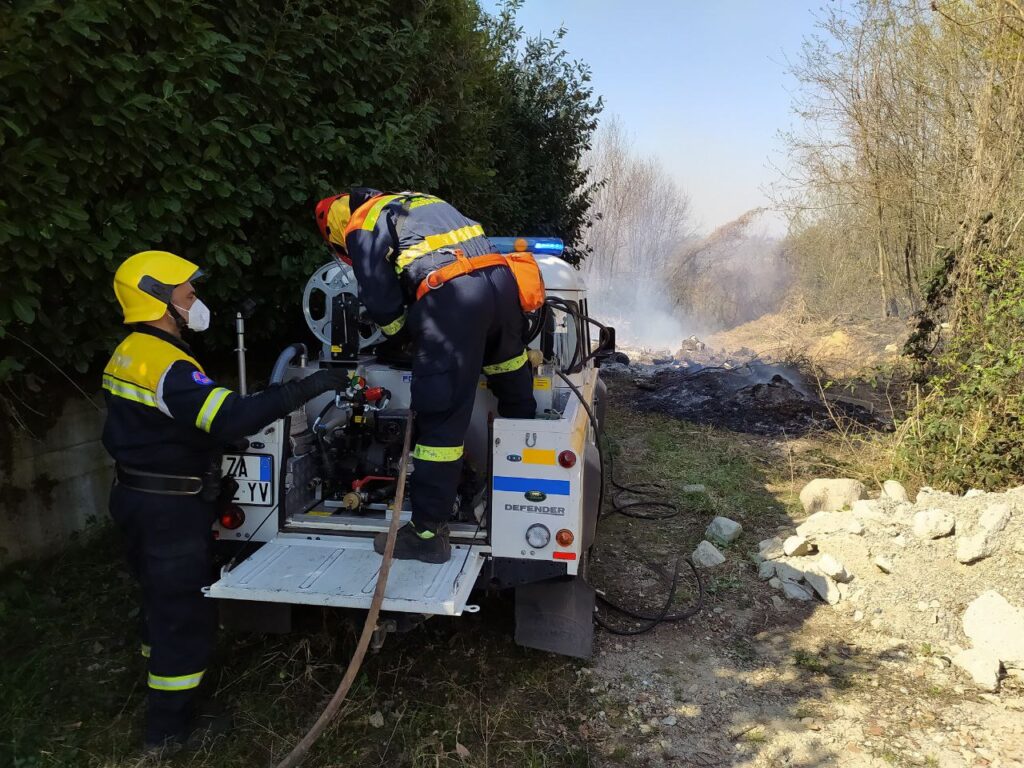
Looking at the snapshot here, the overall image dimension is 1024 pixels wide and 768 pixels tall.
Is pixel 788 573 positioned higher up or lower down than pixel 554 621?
lower down

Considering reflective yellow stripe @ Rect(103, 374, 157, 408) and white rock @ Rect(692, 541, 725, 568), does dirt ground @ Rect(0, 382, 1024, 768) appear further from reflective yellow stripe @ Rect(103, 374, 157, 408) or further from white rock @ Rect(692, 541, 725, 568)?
reflective yellow stripe @ Rect(103, 374, 157, 408)

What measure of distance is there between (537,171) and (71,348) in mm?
8597

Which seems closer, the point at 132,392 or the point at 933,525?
the point at 132,392

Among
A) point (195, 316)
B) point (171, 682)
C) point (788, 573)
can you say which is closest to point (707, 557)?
point (788, 573)

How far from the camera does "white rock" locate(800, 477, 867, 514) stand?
19.9 feet

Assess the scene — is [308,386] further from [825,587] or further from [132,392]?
[825,587]

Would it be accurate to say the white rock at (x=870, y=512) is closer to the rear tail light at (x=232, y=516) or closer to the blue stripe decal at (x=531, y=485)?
the blue stripe decal at (x=531, y=485)

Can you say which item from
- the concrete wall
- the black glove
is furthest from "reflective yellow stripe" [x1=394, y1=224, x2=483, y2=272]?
the concrete wall

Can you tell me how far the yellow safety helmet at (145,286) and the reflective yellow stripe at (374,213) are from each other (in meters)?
0.86

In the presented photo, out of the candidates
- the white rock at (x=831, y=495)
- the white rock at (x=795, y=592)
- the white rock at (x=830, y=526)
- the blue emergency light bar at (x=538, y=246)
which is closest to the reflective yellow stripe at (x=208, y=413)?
the blue emergency light bar at (x=538, y=246)

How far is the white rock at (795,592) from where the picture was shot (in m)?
4.61

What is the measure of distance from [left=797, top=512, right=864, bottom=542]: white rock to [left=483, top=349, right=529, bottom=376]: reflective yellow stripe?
9.70 ft

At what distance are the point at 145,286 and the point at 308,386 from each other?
778mm

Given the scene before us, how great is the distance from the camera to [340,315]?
396 cm
